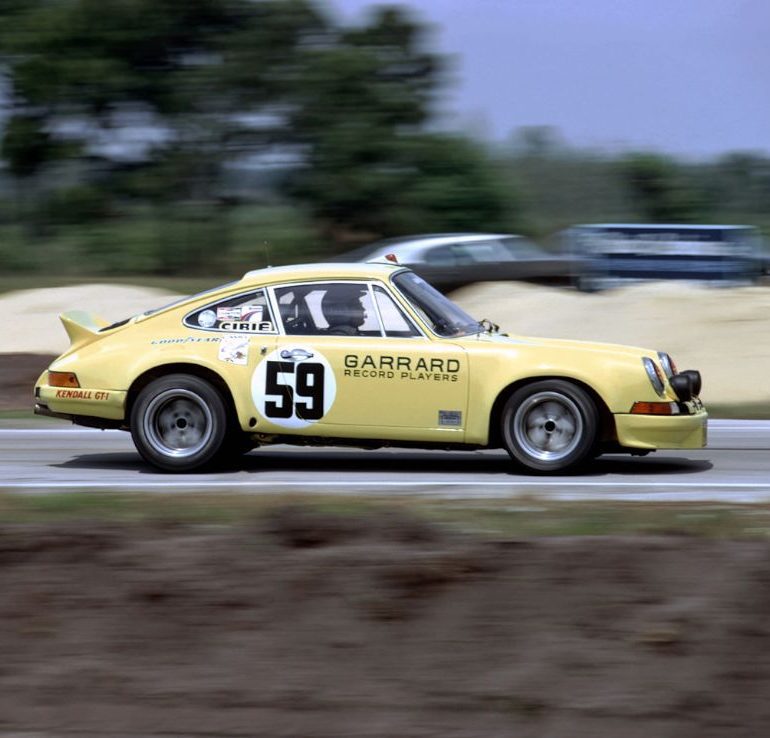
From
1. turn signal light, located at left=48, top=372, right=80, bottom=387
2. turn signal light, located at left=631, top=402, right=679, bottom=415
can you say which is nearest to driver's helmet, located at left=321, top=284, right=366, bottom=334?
turn signal light, located at left=48, top=372, right=80, bottom=387

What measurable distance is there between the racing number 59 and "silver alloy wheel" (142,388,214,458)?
509mm

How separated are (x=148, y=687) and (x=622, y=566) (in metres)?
2.18

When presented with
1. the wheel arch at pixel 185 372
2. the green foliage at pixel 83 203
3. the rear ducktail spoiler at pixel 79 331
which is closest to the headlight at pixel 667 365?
the wheel arch at pixel 185 372

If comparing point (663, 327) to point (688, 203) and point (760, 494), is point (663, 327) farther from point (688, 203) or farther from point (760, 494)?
point (688, 203)

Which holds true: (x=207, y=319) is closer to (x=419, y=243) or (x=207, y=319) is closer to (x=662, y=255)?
(x=419, y=243)

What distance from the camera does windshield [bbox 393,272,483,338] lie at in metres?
9.71

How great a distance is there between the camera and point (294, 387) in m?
9.59

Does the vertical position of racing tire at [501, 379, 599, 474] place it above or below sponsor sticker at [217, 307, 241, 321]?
below

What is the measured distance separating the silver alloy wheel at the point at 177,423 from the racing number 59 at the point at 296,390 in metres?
0.51

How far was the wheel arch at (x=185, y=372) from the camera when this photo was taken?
9742mm

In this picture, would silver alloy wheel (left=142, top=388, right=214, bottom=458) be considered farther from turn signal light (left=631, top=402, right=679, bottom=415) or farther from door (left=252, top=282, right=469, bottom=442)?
turn signal light (left=631, top=402, right=679, bottom=415)

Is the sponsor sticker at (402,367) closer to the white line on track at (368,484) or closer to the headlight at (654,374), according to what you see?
the white line on track at (368,484)

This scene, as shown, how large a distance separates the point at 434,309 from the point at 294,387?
1.18 meters

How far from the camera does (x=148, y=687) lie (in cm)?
558
